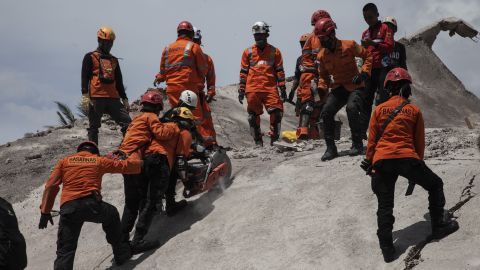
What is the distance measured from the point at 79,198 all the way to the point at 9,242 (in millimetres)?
1690

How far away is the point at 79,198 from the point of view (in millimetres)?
6453

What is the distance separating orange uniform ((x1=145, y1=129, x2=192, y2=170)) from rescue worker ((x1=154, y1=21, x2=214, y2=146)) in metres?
1.38

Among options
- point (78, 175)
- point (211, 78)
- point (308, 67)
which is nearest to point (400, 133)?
point (78, 175)

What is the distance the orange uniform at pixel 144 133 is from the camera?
23.4ft

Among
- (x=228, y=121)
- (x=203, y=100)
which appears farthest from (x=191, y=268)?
(x=228, y=121)

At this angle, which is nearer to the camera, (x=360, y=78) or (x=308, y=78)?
(x=360, y=78)

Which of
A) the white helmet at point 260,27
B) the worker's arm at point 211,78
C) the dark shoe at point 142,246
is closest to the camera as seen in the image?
the dark shoe at point 142,246

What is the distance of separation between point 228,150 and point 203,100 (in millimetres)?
1590

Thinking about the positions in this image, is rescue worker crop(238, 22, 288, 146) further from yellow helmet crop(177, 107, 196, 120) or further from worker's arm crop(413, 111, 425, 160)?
worker's arm crop(413, 111, 425, 160)

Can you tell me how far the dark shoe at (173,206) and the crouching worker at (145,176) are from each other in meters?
0.58

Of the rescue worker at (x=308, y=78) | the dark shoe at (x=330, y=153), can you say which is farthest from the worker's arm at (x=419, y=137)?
the rescue worker at (x=308, y=78)

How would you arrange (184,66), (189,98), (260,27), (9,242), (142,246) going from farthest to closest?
(260,27) → (184,66) → (189,98) → (142,246) → (9,242)

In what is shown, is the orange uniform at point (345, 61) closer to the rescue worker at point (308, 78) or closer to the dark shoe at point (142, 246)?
the rescue worker at point (308, 78)

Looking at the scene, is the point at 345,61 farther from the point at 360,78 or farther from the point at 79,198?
the point at 79,198
